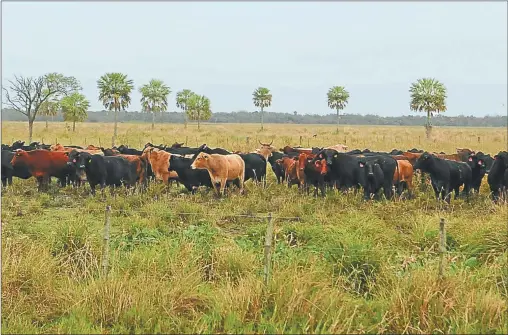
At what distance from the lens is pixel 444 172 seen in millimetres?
13414

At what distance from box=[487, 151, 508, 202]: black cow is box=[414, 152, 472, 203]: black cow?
0.61 m

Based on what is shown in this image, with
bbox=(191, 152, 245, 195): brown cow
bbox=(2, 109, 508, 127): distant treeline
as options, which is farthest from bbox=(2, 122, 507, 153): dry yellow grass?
bbox=(2, 109, 508, 127): distant treeline

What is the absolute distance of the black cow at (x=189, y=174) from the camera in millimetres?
14766

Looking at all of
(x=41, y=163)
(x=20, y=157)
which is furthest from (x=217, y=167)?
(x=20, y=157)

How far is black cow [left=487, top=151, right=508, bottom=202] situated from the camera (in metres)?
13.1

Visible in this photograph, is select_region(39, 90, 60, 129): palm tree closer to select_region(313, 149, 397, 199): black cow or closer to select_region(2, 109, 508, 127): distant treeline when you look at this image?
select_region(313, 149, 397, 199): black cow

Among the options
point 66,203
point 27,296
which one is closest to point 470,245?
point 27,296

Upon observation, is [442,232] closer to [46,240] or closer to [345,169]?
[46,240]

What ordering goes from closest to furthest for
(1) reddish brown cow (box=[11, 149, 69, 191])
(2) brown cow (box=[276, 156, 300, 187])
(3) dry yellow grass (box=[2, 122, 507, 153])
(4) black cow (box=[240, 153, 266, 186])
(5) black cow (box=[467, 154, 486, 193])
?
(5) black cow (box=[467, 154, 486, 193]) < (1) reddish brown cow (box=[11, 149, 69, 191]) < (2) brown cow (box=[276, 156, 300, 187]) < (4) black cow (box=[240, 153, 266, 186]) < (3) dry yellow grass (box=[2, 122, 507, 153])

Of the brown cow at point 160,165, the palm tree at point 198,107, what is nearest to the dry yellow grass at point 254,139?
the palm tree at point 198,107

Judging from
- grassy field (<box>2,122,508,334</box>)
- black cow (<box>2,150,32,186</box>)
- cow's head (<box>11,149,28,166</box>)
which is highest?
cow's head (<box>11,149,28,166</box>)

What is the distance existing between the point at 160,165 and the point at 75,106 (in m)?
31.0

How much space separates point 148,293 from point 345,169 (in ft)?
30.2

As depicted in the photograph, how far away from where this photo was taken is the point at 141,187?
47.8 feet
